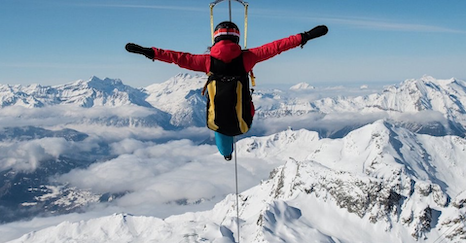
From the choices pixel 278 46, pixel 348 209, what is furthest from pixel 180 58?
pixel 348 209

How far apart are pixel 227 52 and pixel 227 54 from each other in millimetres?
47

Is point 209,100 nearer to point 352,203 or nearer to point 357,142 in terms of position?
point 352,203

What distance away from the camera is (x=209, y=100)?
8453mm

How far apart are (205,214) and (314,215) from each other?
8602 cm

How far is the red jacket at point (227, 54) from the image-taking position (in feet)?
25.4

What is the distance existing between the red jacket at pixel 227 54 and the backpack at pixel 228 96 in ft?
0.51

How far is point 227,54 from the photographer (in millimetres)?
7754

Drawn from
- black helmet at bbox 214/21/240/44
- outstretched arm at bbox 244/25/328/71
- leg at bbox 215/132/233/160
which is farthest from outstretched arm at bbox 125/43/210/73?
leg at bbox 215/132/233/160

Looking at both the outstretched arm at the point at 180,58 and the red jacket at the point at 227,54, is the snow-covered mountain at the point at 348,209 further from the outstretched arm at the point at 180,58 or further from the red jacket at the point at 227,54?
the outstretched arm at the point at 180,58

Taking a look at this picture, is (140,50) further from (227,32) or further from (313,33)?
(313,33)

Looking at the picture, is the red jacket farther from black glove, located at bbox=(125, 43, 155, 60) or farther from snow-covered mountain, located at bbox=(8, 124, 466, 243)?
snow-covered mountain, located at bbox=(8, 124, 466, 243)

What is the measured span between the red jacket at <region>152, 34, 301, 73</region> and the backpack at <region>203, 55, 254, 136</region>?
0.16 meters

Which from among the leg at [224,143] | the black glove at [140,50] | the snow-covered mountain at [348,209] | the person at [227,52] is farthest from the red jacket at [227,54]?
the snow-covered mountain at [348,209]

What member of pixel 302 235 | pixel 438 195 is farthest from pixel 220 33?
pixel 438 195
